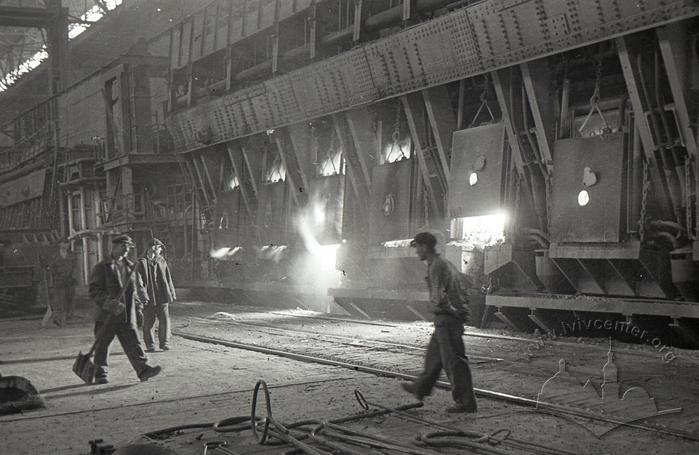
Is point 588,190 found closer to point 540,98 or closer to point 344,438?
point 540,98

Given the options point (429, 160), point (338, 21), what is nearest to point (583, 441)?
point (429, 160)

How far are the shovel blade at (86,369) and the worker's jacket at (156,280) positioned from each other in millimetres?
2877

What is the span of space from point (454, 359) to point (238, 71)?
14249 mm

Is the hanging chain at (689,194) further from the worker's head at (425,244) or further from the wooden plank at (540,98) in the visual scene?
the worker's head at (425,244)

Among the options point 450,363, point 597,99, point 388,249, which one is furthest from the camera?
point 388,249

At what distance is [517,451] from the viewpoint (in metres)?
5.18

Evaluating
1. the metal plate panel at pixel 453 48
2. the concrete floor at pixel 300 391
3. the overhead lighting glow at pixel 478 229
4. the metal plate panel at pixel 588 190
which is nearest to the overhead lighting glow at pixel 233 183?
the metal plate panel at pixel 453 48

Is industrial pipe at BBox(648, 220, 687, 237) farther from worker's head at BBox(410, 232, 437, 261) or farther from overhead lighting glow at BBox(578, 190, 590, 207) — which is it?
worker's head at BBox(410, 232, 437, 261)

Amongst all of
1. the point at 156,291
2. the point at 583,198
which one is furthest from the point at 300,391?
the point at 583,198

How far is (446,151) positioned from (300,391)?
22.1ft

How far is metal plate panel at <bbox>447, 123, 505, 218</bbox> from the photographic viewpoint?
12305mm

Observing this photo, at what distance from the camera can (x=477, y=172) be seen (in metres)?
12.6

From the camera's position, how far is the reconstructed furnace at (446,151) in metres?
9.97

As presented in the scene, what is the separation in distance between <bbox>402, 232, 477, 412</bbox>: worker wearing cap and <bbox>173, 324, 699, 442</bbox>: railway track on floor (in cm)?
63
